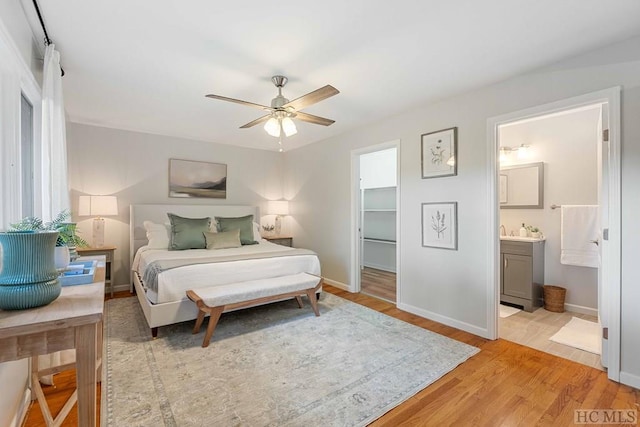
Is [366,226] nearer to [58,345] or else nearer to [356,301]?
[356,301]

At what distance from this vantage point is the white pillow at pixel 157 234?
3.91 meters

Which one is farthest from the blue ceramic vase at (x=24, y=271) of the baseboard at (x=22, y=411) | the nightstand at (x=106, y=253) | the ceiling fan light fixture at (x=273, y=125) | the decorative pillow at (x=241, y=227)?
the decorative pillow at (x=241, y=227)

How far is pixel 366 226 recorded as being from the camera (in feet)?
20.2

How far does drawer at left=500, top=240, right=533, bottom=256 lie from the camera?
3403mm

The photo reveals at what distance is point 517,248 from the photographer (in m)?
3.50

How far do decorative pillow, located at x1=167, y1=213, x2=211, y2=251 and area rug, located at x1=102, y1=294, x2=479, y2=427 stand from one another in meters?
0.98

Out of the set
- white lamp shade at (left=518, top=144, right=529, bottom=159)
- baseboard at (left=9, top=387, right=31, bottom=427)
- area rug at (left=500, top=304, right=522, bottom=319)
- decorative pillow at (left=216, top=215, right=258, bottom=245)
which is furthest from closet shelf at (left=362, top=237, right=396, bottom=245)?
baseboard at (left=9, top=387, right=31, bottom=427)

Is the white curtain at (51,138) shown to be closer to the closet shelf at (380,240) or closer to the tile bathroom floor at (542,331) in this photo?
the tile bathroom floor at (542,331)

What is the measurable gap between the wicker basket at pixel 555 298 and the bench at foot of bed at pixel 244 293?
9.04 ft

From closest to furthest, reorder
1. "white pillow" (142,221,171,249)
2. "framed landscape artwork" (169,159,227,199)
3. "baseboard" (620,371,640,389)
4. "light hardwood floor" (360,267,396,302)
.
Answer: "baseboard" (620,371,640,389) → "white pillow" (142,221,171,249) → "light hardwood floor" (360,267,396,302) → "framed landscape artwork" (169,159,227,199)

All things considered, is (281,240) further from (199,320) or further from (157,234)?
(199,320)

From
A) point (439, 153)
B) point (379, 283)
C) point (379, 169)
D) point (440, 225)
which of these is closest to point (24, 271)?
point (440, 225)

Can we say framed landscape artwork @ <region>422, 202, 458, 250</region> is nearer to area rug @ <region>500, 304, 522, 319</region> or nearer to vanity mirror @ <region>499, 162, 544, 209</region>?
area rug @ <region>500, 304, 522, 319</region>

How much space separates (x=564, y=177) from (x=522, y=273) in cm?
128
